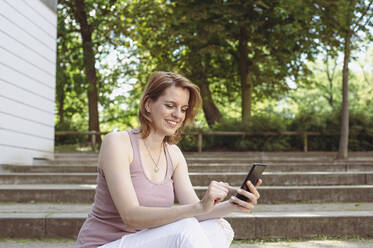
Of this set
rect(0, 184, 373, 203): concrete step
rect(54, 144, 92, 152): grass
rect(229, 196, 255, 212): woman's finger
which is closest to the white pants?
rect(229, 196, 255, 212): woman's finger

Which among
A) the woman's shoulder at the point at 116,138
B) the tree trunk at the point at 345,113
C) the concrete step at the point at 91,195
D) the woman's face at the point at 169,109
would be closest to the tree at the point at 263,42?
the tree trunk at the point at 345,113

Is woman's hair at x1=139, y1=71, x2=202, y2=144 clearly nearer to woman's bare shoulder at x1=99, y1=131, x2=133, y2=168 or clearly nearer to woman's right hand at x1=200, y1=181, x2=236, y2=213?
woman's bare shoulder at x1=99, y1=131, x2=133, y2=168

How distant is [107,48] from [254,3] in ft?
19.0

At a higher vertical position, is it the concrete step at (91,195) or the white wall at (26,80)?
the white wall at (26,80)

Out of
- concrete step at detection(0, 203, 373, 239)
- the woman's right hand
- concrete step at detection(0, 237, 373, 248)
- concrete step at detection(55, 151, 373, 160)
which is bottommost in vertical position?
concrete step at detection(0, 237, 373, 248)

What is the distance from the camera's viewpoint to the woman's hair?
2225mm

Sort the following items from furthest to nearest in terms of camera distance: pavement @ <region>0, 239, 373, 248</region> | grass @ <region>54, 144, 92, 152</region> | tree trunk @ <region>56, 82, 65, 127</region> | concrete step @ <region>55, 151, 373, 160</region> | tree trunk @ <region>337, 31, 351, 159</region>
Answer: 1. tree trunk @ <region>56, 82, 65, 127</region>
2. grass @ <region>54, 144, 92, 152</region>
3. concrete step @ <region>55, 151, 373, 160</region>
4. tree trunk @ <region>337, 31, 351, 159</region>
5. pavement @ <region>0, 239, 373, 248</region>

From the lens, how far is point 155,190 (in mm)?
2223

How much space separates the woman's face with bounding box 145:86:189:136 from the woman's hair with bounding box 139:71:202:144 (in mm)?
23

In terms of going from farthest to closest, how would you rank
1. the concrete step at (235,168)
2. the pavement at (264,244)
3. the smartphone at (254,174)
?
the concrete step at (235,168), the pavement at (264,244), the smartphone at (254,174)

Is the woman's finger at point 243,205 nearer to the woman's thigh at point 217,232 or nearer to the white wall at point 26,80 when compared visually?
the woman's thigh at point 217,232

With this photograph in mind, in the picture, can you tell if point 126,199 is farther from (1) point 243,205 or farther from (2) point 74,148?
(2) point 74,148

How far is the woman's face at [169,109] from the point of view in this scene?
2.25 metres

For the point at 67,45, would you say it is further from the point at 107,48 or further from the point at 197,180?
the point at 197,180
